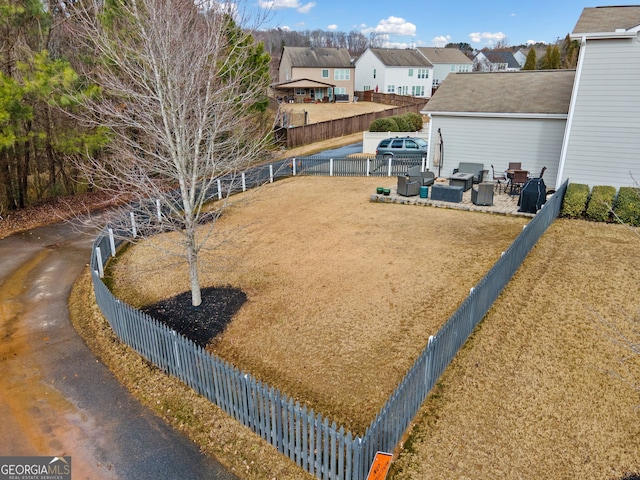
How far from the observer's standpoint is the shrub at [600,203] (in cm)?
1487

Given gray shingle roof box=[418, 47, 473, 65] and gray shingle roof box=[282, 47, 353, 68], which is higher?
gray shingle roof box=[418, 47, 473, 65]

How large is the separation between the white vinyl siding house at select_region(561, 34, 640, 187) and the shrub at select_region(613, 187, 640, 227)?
0.90 metres

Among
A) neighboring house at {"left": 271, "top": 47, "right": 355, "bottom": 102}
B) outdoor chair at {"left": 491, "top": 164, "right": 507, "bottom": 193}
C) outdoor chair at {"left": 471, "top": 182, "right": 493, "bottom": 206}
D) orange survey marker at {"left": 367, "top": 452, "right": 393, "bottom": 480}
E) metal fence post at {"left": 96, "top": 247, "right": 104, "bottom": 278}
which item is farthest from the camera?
neighboring house at {"left": 271, "top": 47, "right": 355, "bottom": 102}

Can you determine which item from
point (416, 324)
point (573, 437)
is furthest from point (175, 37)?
point (573, 437)

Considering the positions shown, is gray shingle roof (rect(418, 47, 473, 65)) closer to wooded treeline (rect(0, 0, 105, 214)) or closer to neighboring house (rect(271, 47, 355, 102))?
neighboring house (rect(271, 47, 355, 102))

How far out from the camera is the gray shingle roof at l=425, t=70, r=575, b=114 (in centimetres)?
1862

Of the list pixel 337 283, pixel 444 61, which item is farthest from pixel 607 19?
pixel 444 61

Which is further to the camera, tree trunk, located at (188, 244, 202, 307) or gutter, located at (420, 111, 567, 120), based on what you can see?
gutter, located at (420, 111, 567, 120)

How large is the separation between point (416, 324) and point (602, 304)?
4.41 meters

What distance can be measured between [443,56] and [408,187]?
6914 centimetres

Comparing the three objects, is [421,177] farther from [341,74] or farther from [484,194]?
[341,74]

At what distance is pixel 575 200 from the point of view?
15.2 meters

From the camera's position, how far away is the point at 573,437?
605cm

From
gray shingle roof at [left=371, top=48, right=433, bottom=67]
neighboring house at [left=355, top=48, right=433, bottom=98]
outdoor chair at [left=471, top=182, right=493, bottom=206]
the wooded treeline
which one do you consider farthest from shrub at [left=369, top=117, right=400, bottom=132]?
gray shingle roof at [left=371, top=48, right=433, bottom=67]
